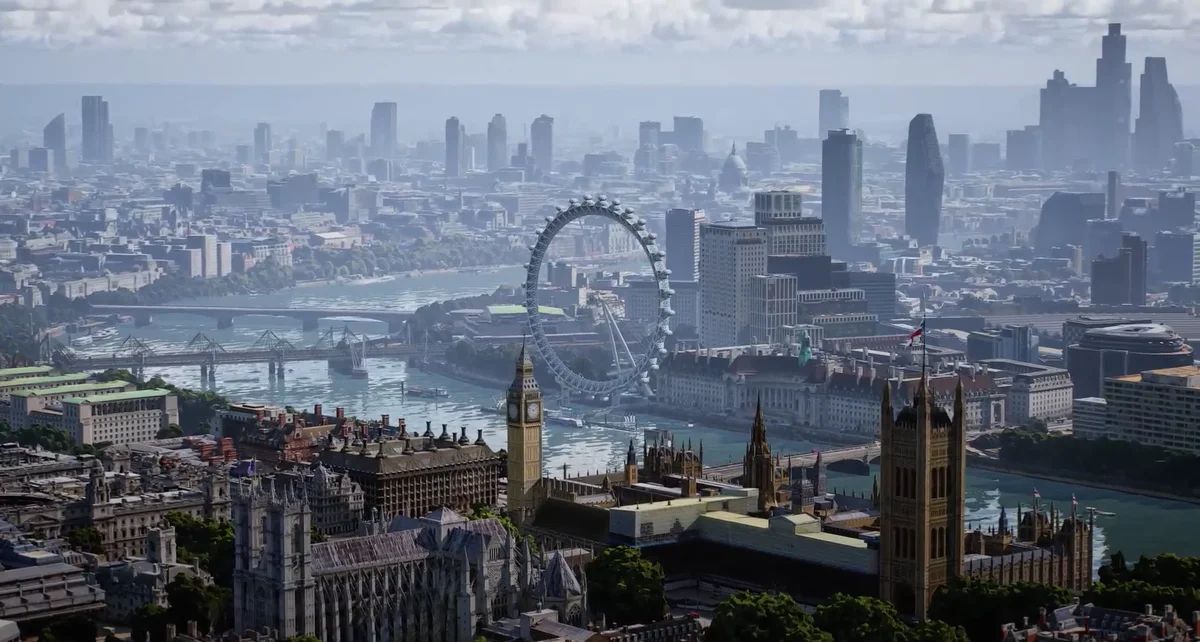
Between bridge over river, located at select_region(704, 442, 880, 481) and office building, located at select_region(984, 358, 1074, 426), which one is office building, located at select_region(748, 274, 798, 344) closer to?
office building, located at select_region(984, 358, 1074, 426)

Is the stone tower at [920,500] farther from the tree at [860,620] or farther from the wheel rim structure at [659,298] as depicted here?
the wheel rim structure at [659,298]

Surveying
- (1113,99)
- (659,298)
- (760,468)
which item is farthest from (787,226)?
(1113,99)

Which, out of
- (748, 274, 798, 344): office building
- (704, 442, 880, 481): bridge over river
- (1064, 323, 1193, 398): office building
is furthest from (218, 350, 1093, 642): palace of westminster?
(748, 274, 798, 344): office building

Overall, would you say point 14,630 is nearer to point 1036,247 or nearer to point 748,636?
point 748,636

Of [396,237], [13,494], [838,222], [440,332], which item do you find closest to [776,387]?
[440,332]

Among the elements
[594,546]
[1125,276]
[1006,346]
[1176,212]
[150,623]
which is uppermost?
[1176,212]

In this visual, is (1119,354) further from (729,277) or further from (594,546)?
(594,546)
